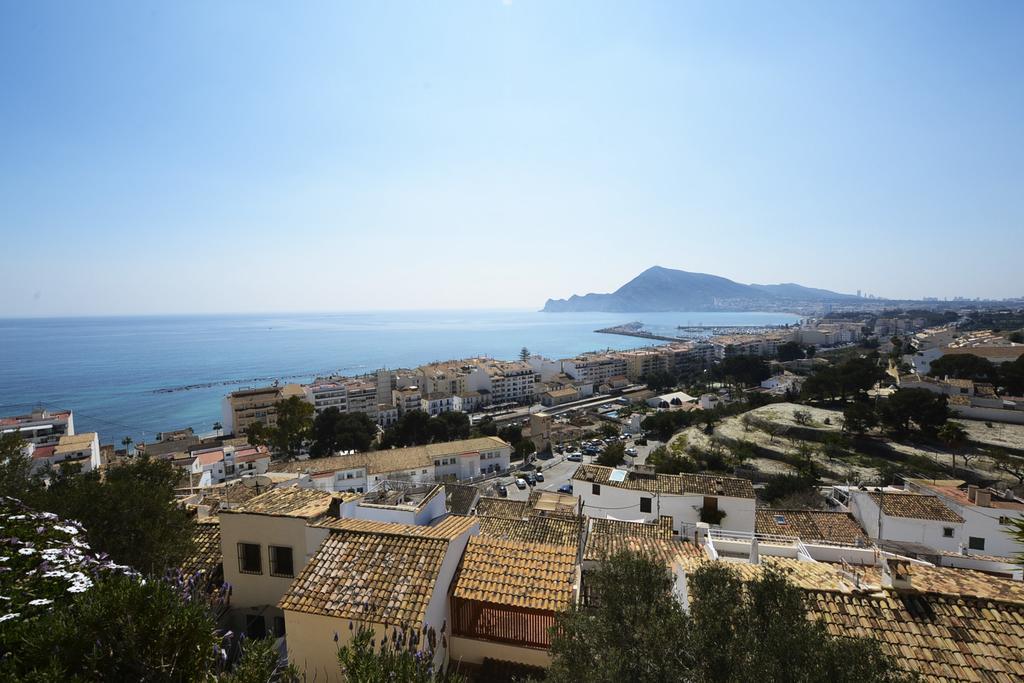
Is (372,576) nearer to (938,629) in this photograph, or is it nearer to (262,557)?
(262,557)

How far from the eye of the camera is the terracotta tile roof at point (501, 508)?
13.0m

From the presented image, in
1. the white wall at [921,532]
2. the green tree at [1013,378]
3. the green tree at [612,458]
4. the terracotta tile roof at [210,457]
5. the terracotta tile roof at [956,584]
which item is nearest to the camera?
the terracotta tile roof at [956,584]

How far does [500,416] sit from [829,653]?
191 feet

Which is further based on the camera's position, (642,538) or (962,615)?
(642,538)

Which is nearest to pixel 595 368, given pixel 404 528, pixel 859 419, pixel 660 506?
pixel 859 419

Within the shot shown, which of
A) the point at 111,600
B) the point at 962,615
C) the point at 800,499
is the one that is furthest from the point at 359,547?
the point at 800,499

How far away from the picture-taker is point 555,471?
110 ft

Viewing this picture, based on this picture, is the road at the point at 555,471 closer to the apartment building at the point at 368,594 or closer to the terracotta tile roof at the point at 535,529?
the terracotta tile roof at the point at 535,529

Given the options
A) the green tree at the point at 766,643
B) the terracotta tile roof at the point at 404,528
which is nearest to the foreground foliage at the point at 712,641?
the green tree at the point at 766,643

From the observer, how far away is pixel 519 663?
511cm

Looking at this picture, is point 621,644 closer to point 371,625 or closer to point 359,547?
point 371,625

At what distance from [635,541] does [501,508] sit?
633 centimetres

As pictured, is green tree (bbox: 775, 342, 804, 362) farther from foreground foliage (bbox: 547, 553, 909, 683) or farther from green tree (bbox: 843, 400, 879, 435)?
foreground foliage (bbox: 547, 553, 909, 683)

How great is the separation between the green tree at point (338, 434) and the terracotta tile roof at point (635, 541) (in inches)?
1166
